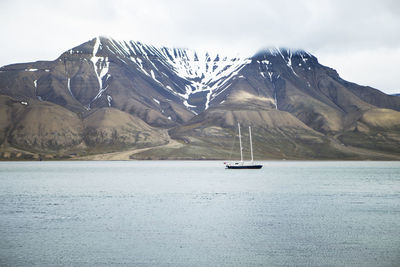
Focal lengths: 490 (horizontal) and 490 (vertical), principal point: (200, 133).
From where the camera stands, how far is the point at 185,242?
143ft

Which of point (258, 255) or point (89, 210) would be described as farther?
point (89, 210)

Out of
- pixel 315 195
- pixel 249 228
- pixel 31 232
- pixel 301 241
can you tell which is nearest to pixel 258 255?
pixel 301 241

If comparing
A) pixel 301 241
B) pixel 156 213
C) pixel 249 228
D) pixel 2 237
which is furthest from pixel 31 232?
pixel 301 241

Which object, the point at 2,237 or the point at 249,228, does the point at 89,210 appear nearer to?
the point at 2,237

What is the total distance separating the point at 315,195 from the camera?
89.1m

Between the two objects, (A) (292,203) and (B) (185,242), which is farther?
(A) (292,203)

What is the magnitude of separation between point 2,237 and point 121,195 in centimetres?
4490

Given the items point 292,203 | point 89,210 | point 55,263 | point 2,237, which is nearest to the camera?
point 55,263

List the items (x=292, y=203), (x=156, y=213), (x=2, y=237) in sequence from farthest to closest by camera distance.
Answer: (x=292, y=203), (x=156, y=213), (x=2, y=237)

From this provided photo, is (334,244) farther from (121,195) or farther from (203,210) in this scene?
(121,195)

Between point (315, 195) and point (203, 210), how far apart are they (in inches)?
1213

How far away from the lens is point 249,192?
9519 cm

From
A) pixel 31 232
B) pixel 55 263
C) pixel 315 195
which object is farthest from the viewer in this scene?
pixel 315 195

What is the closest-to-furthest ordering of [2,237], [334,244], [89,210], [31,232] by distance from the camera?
[334,244], [2,237], [31,232], [89,210]
